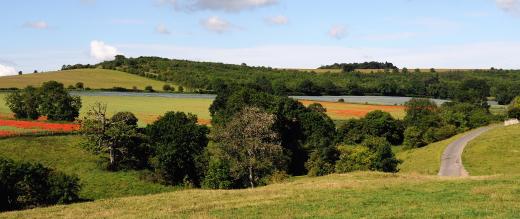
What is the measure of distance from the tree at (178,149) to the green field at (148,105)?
3072 cm

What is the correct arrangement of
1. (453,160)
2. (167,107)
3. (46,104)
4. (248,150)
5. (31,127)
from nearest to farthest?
1. (248,150)
2. (453,160)
3. (31,127)
4. (46,104)
5. (167,107)

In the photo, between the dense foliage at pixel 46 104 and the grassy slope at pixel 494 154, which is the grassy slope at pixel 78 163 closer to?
the dense foliage at pixel 46 104

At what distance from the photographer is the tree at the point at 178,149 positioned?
74.3 m

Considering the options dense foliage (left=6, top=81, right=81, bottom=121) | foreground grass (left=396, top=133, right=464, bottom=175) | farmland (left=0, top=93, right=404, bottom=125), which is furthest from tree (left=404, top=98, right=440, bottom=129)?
dense foliage (left=6, top=81, right=81, bottom=121)

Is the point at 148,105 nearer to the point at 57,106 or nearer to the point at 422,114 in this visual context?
the point at 57,106

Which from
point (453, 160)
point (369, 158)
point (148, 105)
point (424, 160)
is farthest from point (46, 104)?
point (453, 160)

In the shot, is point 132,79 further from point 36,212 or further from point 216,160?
point 36,212

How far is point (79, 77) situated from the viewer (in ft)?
621

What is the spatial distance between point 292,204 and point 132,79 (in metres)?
171

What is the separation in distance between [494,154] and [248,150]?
105 ft

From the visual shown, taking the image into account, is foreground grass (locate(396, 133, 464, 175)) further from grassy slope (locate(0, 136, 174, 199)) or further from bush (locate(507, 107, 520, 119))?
grassy slope (locate(0, 136, 174, 199))

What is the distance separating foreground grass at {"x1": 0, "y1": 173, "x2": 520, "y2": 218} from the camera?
92.8 feet

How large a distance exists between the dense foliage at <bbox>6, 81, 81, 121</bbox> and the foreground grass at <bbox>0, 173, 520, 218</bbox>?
69.2m

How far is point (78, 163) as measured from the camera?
2990 inches
